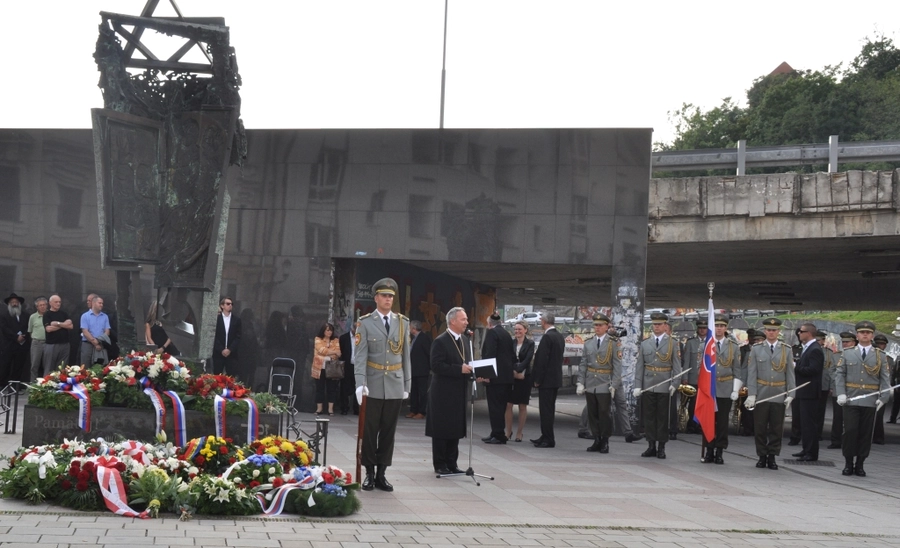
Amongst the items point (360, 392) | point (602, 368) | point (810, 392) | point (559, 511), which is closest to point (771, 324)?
point (810, 392)

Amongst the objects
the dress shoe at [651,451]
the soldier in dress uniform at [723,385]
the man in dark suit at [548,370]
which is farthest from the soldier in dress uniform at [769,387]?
the man in dark suit at [548,370]

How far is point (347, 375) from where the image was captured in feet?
65.1

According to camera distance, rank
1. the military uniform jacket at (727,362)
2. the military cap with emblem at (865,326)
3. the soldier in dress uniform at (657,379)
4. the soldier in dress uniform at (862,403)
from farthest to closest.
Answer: the military uniform jacket at (727,362)
the soldier in dress uniform at (657,379)
the military cap with emblem at (865,326)
the soldier in dress uniform at (862,403)

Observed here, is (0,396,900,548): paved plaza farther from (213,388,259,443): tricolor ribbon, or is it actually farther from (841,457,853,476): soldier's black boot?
(213,388,259,443): tricolor ribbon

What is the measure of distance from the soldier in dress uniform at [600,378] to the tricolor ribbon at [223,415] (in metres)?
6.10

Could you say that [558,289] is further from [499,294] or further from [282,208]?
[282,208]

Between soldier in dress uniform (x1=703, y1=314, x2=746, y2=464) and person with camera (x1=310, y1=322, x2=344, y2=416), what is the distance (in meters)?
6.37

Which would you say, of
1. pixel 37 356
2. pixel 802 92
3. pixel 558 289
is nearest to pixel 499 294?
pixel 558 289

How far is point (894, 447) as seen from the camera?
64.9 ft

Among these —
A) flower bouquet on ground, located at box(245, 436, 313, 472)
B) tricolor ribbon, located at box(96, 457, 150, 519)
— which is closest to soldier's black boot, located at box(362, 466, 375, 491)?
flower bouquet on ground, located at box(245, 436, 313, 472)

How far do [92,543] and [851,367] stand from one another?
10.2 meters

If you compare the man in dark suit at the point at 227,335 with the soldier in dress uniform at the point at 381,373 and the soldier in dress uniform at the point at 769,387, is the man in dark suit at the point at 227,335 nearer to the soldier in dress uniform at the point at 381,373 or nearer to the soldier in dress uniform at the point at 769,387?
the soldier in dress uniform at the point at 381,373

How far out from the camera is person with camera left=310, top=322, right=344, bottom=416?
18.7m

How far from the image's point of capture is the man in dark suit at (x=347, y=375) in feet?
63.1
